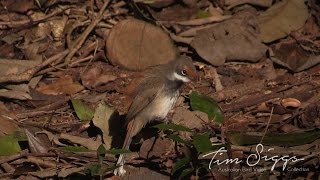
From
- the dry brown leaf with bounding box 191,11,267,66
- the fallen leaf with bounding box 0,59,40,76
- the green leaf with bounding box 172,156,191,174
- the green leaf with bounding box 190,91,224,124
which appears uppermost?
the green leaf with bounding box 190,91,224,124

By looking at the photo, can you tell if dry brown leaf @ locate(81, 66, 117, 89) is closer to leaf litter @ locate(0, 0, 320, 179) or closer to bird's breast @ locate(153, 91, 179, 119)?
leaf litter @ locate(0, 0, 320, 179)

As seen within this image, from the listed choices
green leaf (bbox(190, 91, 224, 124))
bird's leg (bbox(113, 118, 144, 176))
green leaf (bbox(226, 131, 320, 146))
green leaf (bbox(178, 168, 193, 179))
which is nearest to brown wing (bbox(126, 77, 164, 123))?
bird's leg (bbox(113, 118, 144, 176))

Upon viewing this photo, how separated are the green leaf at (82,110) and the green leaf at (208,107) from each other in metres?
1.39

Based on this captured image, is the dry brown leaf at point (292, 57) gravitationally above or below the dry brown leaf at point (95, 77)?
above

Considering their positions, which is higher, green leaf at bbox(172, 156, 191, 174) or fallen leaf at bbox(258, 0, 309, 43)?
green leaf at bbox(172, 156, 191, 174)

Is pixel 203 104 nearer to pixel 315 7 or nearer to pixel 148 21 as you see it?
pixel 148 21

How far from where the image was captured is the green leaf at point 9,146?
6195 millimetres

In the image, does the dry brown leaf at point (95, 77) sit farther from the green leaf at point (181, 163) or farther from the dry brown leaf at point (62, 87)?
the green leaf at point (181, 163)

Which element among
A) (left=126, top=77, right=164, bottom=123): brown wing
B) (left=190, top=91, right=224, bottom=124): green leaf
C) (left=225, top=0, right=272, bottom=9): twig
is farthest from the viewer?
(left=225, top=0, right=272, bottom=9): twig

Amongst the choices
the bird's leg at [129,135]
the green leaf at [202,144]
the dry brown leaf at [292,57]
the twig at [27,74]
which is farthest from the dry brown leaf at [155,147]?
the dry brown leaf at [292,57]

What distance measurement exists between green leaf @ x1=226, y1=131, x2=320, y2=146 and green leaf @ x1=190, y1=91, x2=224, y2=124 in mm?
397

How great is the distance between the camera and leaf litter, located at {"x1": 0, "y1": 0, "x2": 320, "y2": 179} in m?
5.98

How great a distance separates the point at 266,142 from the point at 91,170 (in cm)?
166

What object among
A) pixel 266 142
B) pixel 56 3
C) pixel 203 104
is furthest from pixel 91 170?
pixel 56 3
